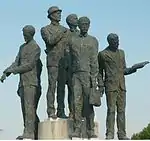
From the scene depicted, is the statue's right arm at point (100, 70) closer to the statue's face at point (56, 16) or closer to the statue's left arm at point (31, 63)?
the statue's face at point (56, 16)

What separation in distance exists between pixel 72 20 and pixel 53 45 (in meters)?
0.90

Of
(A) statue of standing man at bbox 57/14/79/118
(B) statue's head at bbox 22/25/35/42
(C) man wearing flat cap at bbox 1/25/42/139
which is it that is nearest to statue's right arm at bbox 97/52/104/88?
(A) statue of standing man at bbox 57/14/79/118

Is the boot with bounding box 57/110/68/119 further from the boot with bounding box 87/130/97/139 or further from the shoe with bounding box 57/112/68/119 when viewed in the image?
the boot with bounding box 87/130/97/139

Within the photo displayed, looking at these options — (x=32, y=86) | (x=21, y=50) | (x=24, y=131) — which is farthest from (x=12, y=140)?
(x=21, y=50)

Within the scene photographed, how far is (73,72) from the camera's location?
1202cm

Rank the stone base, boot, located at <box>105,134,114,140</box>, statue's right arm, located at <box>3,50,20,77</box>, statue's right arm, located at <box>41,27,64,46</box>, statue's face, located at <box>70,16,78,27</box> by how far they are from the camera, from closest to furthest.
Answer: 1. the stone base
2. boot, located at <box>105,134,114,140</box>
3. statue's right arm, located at <box>3,50,20,77</box>
4. statue's right arm, located at <box>41,27,64,46</box>
5. statue's face, located at <box>70,16,78,27</box>

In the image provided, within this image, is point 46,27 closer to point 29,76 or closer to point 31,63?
point 31,63

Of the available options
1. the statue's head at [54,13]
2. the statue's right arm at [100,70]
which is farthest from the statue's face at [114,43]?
the statue's head at [54,13]

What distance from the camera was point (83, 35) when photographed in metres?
12.2

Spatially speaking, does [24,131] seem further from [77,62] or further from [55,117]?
[77,62]

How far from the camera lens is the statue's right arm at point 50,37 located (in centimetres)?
1220

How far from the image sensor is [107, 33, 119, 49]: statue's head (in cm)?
1242

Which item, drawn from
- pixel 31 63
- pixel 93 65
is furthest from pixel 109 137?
pixel 31 63

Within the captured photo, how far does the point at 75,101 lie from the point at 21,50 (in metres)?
1.92
